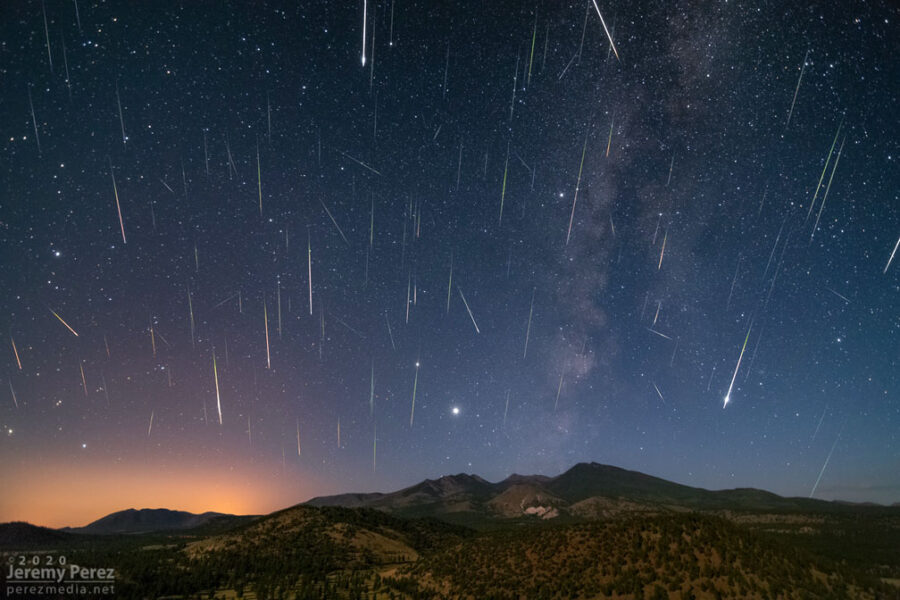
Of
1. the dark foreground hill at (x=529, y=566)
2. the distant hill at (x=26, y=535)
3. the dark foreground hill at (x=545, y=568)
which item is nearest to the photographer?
the dark foreground hill at (x=545, y=568)

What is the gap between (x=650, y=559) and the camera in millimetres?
29953

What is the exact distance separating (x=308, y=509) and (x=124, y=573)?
3434 centimetres

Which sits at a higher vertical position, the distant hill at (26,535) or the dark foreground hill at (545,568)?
the dark foreground hill at (545,568)

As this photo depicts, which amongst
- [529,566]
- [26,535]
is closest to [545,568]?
[529,566]

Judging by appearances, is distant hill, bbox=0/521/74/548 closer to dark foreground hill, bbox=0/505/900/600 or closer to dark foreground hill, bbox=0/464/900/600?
dark foreground hill, bbox=0/464/900/600

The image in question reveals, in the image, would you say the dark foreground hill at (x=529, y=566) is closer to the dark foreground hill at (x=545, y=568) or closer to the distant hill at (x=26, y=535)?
the dark foreground hill at (x=545, y=568)

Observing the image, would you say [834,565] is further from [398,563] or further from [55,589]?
[55,589]

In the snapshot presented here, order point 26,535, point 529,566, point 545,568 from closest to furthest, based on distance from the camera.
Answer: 1. point 545,568
2. point 529,566
3. point 26,535

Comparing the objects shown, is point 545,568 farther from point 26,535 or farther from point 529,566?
point 26,535

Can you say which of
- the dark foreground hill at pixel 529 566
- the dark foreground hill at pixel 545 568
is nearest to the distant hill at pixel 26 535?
the dark foreground hill at pixel 529 566

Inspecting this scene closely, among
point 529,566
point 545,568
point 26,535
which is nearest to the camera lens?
point 545,568

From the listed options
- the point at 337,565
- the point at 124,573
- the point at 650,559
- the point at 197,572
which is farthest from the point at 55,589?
the point at 650,559

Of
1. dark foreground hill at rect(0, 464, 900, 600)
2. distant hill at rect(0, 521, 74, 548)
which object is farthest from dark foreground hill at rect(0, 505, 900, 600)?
distant hill at rect(0, 521, 74, 548)

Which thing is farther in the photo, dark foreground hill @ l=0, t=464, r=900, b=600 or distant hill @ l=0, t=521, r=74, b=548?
distant hill @ l=0, t=521, r=74, b=548
